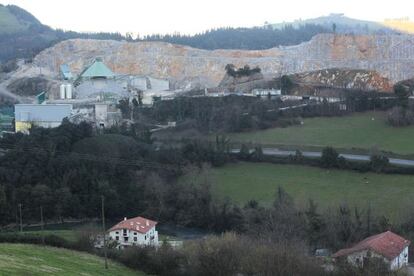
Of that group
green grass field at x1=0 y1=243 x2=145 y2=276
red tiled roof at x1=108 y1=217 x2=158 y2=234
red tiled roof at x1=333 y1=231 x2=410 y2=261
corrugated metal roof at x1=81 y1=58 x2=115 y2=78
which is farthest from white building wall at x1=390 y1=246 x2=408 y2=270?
corrugated metal roof at x1=81 y1=58 x2=115 y2=78

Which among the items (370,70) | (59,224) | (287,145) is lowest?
(59,224)

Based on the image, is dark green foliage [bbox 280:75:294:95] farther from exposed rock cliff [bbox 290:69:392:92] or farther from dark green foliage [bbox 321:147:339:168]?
dark green foliage [bbox 321:147:339:168]

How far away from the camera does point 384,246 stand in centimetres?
2189

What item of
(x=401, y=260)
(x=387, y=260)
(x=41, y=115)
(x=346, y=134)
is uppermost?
(x=41, y=115)

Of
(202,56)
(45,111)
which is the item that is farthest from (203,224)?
(202,56)

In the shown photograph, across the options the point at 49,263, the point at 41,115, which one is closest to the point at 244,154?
the point at 41,115

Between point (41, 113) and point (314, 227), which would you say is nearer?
point (314, 227)

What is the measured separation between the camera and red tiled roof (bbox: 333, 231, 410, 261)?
21.0m

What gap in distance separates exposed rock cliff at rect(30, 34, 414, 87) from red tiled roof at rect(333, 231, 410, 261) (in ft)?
127

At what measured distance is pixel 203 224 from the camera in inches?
1214

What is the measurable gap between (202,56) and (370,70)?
19.5 m

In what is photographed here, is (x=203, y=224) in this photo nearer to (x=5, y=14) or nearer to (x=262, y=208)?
(x=262, y=208)

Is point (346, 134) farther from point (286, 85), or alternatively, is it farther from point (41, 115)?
point (41, 115)

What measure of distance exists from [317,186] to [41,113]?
22.2 m
